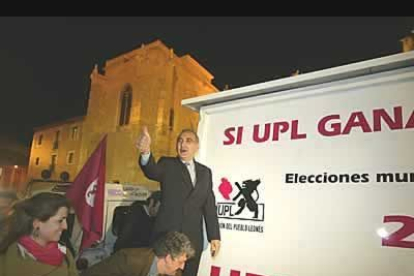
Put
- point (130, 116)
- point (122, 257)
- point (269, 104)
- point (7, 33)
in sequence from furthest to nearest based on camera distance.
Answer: point (130, 116) < point (7, 33) < point (269, 104) < point (122, 257)

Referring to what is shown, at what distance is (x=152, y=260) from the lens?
131 centimetres

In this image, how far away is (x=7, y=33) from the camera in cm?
177

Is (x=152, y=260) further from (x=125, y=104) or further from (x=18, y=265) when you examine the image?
(x=125, y=104)

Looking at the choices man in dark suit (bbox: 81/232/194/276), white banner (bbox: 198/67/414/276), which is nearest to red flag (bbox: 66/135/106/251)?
man in dark suit (bbox: 81/232/194/276)

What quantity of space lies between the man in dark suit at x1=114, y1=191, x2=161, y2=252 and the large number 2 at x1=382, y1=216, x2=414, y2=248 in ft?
3.56

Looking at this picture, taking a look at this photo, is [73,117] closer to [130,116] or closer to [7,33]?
[130,116]

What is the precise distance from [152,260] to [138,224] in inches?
20.6

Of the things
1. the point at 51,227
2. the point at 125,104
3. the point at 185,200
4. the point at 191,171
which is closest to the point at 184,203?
the point at 185,200

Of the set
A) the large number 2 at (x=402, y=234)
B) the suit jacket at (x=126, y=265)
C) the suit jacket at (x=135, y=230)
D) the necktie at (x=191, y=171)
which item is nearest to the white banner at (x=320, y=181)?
the large number 2 at (x=402, y=234)

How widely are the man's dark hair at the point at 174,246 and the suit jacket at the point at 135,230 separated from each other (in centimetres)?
22

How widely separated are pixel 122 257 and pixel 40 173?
3.13 feet

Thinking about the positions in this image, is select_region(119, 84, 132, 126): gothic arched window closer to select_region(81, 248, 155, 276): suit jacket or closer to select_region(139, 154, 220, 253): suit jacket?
select_region(139, 154, 220, 253): suit jacket

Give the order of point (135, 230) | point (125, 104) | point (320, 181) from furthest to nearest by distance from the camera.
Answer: point (125, 104) → point (135, 230) → point (320, 181)
